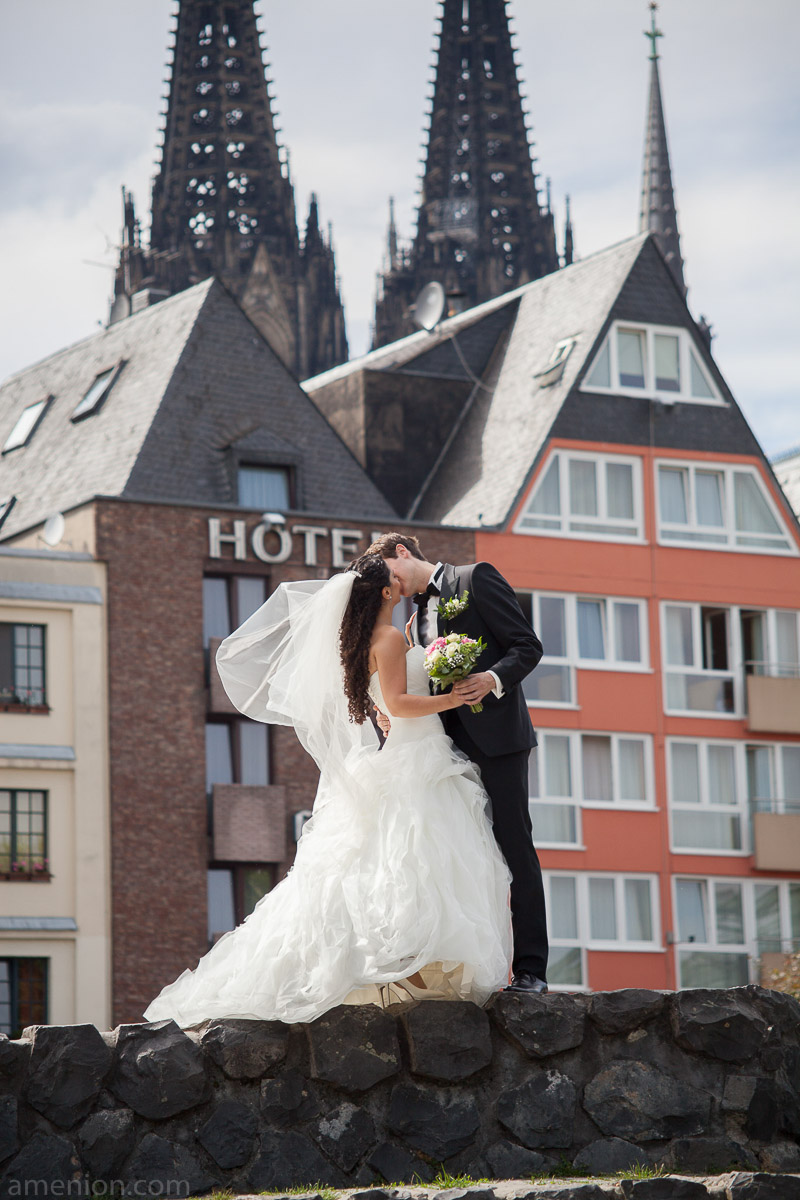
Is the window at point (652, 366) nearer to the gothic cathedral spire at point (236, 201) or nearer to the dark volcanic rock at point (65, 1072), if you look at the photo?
the dark volcanic rock at point (65, 1072)

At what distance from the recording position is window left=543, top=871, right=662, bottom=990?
1535 inches

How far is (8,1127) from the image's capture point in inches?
352

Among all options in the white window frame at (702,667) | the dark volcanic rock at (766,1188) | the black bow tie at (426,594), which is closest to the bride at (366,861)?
the black bow tie at (426,594)

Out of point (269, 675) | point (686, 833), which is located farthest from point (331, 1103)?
point (686, 833)

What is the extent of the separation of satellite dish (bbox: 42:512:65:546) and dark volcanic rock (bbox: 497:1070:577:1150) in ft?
97.1

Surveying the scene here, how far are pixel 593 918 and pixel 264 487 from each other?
405 inches

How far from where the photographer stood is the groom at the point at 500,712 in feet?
33.4

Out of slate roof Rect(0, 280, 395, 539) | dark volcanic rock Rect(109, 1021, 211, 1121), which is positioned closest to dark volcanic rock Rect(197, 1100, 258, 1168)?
dark volcanic rock Rect(109, 1021, 211, 1121)

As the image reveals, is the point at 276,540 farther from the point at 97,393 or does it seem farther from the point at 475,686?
the point at 475,686

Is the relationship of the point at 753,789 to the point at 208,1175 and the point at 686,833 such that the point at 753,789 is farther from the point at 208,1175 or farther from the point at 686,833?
the point at 208,1175

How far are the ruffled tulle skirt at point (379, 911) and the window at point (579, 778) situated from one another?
29.0 meters

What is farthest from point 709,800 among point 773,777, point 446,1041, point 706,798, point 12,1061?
point 12,1061

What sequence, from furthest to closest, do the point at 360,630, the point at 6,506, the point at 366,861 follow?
the point at 6,506 < the point at 360,630 < the point at 366,861

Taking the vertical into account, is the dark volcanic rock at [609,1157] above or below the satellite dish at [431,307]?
below
